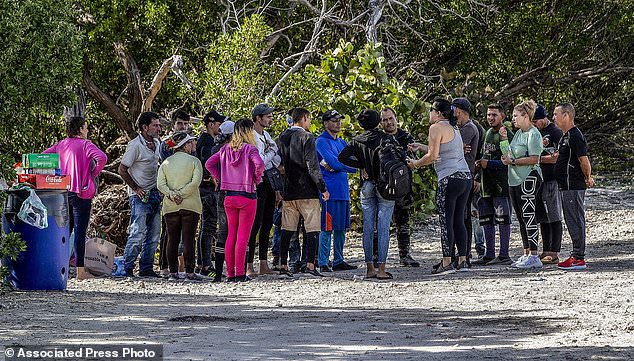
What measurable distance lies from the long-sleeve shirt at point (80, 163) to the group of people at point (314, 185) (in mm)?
12

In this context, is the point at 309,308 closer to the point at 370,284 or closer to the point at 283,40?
the point at 370,284

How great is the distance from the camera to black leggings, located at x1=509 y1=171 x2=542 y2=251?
13.0m

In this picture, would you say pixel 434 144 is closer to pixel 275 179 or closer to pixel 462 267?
pixel 462 267

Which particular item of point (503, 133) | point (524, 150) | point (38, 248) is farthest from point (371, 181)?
point (38, 248)

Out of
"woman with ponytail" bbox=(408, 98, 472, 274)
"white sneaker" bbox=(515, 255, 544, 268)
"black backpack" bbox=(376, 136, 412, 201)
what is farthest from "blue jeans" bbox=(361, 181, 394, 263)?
"white sneaker" bbox=(515, 255, 544, 268)

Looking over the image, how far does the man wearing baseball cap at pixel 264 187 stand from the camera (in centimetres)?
1287

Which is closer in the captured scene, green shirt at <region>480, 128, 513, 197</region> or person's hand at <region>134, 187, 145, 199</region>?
person's hand at <region>134, 187, 145, 199</region>

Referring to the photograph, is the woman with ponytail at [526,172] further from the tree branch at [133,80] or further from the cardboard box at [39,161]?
the tree branch at [133,80]

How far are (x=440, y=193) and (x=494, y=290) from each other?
5.33 ft

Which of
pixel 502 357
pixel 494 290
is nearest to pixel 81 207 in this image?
pixel 494 290

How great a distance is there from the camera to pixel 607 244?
15.8 m

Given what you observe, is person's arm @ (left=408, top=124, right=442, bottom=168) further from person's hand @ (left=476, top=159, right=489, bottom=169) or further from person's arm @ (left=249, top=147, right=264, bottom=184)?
person's arm @ (left=249, top=147, right=264, bottom=184)

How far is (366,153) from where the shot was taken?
12.5m

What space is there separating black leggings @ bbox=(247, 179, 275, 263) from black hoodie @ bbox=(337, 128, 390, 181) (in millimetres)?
981
